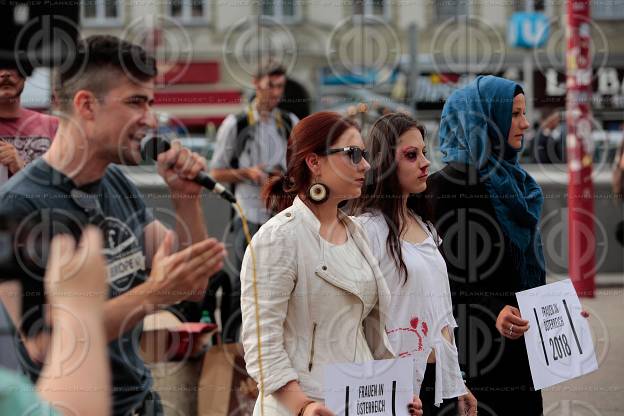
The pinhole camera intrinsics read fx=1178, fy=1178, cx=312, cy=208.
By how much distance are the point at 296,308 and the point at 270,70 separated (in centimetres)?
272

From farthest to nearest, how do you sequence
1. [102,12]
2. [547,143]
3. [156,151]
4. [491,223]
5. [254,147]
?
1. [547,143]
2. [254,147]
3. [102,12]
4. [491,223]
5. [156,151]

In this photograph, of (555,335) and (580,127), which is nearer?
(555,335)

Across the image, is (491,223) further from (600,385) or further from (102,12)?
(600,385)

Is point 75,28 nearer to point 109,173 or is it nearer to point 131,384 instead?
point 109,173

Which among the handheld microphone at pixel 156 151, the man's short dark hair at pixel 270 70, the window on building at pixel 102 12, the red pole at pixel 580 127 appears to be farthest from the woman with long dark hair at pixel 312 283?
the red pole at pixel 580 127

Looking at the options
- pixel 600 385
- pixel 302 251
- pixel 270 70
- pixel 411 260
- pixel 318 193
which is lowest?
pixel 600 385

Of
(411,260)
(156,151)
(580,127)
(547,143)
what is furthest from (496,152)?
(580,127)

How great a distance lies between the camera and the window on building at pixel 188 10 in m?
4.64

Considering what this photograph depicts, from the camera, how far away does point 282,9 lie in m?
5.34

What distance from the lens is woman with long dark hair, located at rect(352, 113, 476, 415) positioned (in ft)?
10.9

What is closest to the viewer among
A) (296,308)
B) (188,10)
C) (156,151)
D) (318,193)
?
(156,151)

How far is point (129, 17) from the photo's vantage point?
436cm

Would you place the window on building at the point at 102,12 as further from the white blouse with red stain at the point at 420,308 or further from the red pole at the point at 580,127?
the red pole at the point at 580,127

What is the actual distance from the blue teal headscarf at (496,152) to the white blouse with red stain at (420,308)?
0.96 feet
